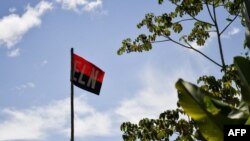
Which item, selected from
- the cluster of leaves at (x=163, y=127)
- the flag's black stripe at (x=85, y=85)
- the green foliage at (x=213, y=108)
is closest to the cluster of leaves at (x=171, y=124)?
the cluster of leaves at (x=163, y=127)

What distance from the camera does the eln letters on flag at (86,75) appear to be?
16.1 metres

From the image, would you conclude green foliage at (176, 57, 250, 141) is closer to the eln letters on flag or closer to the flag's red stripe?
the eln letters on flag

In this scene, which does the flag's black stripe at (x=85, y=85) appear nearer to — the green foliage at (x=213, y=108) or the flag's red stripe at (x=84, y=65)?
the flag's red stripe at (x=84, y=65)

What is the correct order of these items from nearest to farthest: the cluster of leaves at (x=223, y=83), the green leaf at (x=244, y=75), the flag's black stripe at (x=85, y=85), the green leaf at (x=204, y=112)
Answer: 1. the green leaf at (x=244, y=75)
2. the green leaf at (x=204, y=112)
3. the cluster of leaves at (x=223, y=83)
4. the flag's black stripe at (x=85, y=85)

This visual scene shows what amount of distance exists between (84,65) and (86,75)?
44cm

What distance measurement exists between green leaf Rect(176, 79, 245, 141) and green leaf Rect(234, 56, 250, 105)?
154mm

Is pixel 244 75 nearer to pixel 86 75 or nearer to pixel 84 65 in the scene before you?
pixel 86 75

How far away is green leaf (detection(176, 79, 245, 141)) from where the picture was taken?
2318 mm

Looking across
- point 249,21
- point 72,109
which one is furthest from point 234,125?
point 72,109

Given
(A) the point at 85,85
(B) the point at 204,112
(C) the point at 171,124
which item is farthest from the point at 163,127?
(B) the point at 204,112

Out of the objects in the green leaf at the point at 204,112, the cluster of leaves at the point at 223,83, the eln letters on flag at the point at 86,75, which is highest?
the eln letters on flag at the point at 86,75

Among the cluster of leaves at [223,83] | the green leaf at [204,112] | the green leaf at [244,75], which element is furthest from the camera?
the cluster of leaves at [223,83]

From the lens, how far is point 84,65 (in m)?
16.5

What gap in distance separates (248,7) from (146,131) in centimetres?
962
